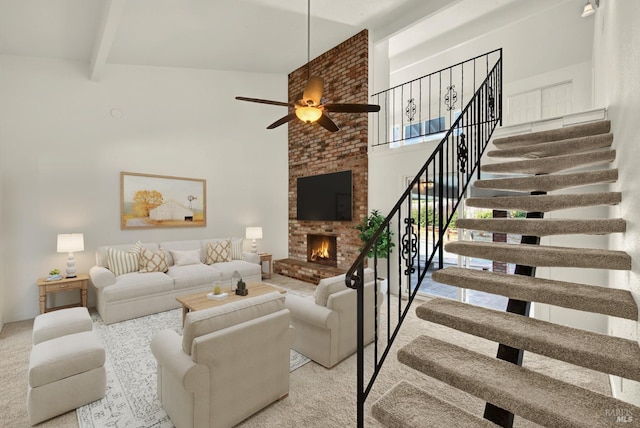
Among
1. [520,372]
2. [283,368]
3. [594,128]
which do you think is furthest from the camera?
[594,128]

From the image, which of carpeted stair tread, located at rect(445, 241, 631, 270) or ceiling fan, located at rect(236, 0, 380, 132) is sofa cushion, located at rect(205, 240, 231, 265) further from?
carpeted stair tread, located at rect(445, 241, 631, 270)

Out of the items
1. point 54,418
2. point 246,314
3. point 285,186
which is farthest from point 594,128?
point 285,186

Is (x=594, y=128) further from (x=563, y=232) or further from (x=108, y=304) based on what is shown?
(x=108, y=304)

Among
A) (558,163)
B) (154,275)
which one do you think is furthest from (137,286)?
(558,163)

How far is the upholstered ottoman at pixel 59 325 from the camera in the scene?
263 centimetres

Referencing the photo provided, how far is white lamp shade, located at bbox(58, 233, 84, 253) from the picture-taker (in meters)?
4.18

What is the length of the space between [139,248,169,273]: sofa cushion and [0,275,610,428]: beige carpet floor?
159 cm

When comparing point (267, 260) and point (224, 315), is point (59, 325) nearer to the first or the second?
point (224, 315)

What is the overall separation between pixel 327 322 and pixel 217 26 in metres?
4.56

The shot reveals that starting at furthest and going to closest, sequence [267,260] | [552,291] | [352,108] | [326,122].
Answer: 1. [267,260]
2. [326,122]
3. [352,108]
4. [552,291]

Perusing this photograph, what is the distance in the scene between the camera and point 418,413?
158cm

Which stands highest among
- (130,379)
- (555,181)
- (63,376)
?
(555,181)

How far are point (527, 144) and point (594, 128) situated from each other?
516 millimetres

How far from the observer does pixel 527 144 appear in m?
3.10
